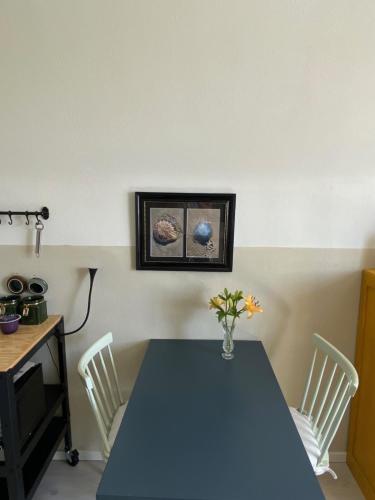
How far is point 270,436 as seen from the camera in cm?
109

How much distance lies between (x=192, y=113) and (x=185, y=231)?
1.99 ft

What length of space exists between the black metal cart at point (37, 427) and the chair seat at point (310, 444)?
3.97ft

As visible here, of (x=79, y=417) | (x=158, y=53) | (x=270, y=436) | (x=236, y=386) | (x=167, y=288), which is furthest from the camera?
(x=79, y=417)

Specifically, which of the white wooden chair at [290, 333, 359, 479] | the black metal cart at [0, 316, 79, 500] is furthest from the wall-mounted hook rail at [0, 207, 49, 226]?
the white wooden chair at [290, 333, 359, 479]

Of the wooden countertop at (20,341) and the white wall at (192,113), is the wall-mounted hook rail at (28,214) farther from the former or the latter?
the wooden countertop at (20,341)

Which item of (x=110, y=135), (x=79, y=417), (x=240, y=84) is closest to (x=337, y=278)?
(x=240, y=84)

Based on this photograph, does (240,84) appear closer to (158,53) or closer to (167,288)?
(158,53)

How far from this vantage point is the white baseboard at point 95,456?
193cm

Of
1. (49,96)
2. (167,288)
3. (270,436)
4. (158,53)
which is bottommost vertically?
(270,436)

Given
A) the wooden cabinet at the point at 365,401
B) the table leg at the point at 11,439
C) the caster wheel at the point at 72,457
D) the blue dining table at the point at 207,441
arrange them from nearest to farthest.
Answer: the blue dining table at the point at 207,441, the table leg at the point at 11,439, the wooden cabinet at the point at 365,401, the caster wheel at the point at 72,457

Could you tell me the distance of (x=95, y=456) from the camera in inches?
76.7

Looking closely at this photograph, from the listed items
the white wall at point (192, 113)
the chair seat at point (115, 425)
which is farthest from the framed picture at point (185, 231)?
the chair seat at point (115, 425)

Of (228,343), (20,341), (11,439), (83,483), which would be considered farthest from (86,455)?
(228,343)

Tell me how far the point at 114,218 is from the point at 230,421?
113 cm
